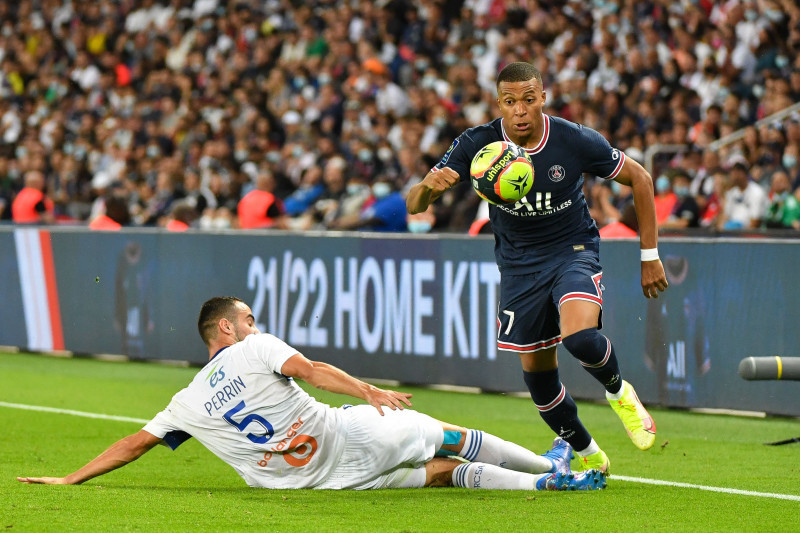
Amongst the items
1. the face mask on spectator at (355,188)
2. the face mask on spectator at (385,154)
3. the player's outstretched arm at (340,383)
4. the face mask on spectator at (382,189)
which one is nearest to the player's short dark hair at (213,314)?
the player's outstretched arm at (340,383)

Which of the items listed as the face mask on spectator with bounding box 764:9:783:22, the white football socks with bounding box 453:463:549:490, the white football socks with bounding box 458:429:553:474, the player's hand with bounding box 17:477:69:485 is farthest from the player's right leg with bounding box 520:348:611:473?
the face mask on spectator with bounding box 764:9:783:22

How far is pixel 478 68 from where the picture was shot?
1986cm

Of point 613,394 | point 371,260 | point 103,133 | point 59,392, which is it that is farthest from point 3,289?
point 613,394

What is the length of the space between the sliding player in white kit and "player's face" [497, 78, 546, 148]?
172 cm

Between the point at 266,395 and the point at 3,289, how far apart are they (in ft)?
35.6

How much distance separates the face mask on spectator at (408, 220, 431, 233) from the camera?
1515 cm

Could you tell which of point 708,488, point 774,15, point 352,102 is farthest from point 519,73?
point 352,102

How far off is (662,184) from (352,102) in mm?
6471

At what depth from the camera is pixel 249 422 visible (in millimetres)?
6902

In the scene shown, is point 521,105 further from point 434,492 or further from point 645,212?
point 434,492

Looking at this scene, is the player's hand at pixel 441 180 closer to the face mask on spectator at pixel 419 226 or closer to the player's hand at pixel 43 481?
the player's hand at pixel 43 481

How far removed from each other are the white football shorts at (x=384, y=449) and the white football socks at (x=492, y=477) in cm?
23

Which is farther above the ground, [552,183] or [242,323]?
[552,183]

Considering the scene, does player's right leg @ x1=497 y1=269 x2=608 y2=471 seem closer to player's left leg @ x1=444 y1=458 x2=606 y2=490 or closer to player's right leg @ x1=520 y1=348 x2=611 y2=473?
player's right leg @ x1=520 y1=348 x2=611 y2=473
